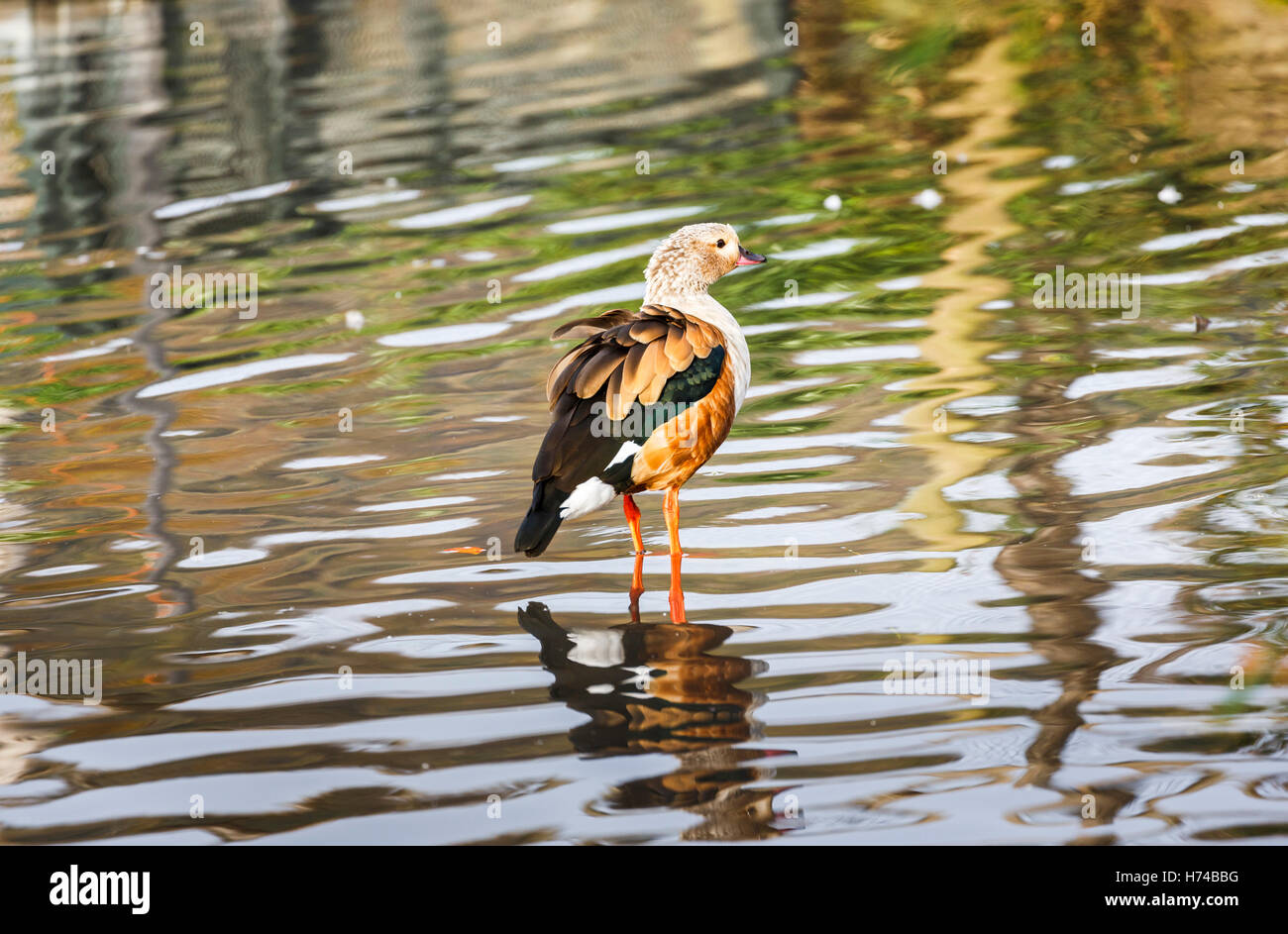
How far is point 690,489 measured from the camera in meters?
7.55

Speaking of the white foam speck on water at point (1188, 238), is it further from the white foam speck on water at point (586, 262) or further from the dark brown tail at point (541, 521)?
the dark brown tail at point (541, 521)

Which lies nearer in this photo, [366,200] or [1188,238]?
[1188,238]

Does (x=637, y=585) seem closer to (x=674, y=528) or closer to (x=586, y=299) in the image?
(x=674, y=528)

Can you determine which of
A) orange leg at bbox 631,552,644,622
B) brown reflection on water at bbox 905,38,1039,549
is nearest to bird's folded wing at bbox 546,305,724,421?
orange leg at bbox 631,552,644,622

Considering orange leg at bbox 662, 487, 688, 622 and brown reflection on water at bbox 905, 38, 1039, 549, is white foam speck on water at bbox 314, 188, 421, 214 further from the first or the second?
orange leg at bbox 662, 487, 688, 622

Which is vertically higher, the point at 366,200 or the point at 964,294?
the point at 366,200

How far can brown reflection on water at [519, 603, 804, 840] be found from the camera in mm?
4578

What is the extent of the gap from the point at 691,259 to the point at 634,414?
120 cm

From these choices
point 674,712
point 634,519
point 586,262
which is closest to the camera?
point 674,712

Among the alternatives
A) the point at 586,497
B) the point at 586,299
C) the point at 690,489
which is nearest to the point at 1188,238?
the point at 586,299

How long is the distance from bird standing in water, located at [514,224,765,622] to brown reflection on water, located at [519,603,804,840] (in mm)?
294

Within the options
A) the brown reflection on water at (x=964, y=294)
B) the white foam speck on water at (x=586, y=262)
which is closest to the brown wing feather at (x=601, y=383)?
the brown reflection on water at (x=964, y=294)

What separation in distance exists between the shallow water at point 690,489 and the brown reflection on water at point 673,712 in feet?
0.06
